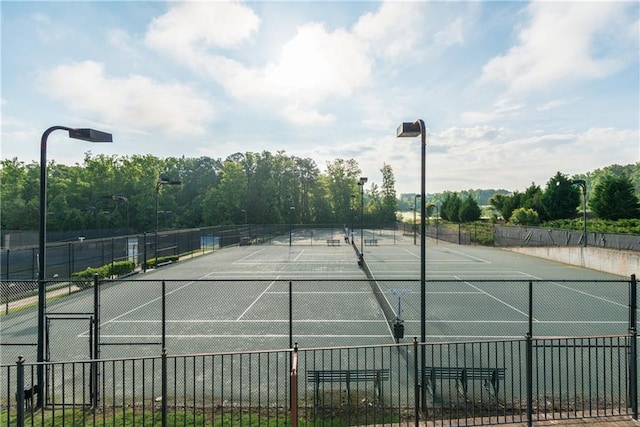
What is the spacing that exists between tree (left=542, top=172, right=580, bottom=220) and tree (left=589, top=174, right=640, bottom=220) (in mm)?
8495

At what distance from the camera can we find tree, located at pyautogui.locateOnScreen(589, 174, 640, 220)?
3178cm

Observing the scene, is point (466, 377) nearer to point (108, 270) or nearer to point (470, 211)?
point (108, 270)

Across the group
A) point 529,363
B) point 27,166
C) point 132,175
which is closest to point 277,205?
point 132,175

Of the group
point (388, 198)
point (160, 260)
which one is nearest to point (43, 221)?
point (160, 260)

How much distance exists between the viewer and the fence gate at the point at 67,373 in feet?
21.1

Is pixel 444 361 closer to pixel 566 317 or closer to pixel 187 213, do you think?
pixel 566 317

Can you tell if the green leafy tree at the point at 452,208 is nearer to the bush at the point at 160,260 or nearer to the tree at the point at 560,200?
the tree at the point at 560,200

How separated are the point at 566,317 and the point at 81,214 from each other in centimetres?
7275

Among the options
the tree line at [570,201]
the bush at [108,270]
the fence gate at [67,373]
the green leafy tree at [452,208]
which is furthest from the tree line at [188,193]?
the fence gate at [67,373]

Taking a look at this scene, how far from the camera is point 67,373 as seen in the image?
8.45 m

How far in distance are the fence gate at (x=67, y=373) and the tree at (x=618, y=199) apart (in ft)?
136

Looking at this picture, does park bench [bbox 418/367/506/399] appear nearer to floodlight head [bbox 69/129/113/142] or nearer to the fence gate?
the fence gate

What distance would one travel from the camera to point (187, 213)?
241 ft

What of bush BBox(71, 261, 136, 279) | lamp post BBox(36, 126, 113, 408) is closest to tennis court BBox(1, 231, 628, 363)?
lamp post BBox(36, 126, 113, 408)
